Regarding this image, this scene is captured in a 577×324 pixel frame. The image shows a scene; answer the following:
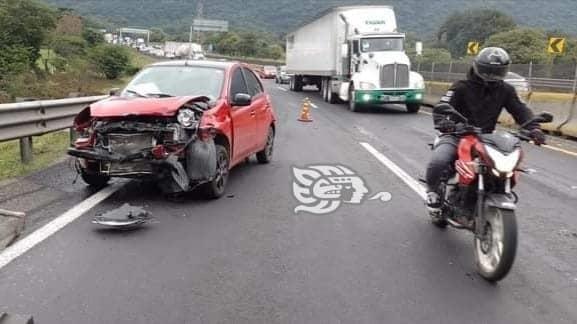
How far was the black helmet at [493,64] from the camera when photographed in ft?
17.9

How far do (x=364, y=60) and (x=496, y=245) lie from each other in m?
18.9

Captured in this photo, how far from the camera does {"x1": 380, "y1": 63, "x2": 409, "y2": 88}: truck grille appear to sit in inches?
883

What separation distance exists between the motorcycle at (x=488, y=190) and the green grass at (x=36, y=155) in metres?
5.73

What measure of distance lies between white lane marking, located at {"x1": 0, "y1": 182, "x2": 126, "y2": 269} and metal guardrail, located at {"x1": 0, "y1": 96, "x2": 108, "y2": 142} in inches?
61.8

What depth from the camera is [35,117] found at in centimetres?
901

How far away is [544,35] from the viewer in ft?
231

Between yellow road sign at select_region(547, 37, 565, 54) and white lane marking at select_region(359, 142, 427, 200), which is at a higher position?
yellow road sign at select_region(547, 37, 565, 54)

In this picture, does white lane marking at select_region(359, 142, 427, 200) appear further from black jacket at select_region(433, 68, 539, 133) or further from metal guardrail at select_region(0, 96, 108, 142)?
metal guardrail at select_region(0, 96, 108, 142)

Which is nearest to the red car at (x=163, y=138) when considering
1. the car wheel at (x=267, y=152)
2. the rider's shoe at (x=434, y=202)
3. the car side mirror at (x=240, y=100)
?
the car side mirror at (x=240, y=100)

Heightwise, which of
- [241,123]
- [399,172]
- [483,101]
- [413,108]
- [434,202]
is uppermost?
[483,101]

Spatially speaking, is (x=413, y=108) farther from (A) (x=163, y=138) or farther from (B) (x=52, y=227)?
(B) (x=52, y=227)

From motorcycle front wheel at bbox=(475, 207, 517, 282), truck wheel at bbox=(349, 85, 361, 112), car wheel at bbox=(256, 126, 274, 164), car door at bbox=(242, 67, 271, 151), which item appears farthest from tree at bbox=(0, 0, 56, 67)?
motorcycle front wheel at bbox=(475, 207, 517, 282)

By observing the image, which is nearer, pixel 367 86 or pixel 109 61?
pixel 367 86

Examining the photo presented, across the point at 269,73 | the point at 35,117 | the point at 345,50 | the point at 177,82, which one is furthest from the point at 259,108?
the point at 269,73
